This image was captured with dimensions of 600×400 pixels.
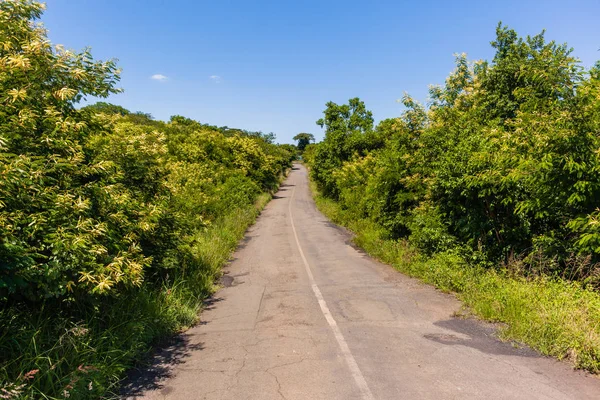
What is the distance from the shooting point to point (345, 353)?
585 centimetres

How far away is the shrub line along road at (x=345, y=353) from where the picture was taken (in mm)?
4750

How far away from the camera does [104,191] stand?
546cm

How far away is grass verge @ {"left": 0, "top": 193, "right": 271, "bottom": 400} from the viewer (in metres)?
4.23

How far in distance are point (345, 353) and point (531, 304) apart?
3552mm

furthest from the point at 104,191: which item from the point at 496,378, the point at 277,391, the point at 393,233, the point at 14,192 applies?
the point at 393,233

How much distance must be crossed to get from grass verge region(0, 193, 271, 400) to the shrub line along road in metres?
0.36

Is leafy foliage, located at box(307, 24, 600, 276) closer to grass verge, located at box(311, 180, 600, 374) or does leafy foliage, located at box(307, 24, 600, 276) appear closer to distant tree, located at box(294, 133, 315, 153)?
grass verge, located at box(311, 180, 600, 374)

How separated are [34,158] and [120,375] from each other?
3091 millimetres

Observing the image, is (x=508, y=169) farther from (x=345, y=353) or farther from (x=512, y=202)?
(x=345, y=353)

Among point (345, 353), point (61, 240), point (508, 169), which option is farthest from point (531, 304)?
point (61, 240)

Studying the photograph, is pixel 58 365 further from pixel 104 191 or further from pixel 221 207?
pixel 221 207

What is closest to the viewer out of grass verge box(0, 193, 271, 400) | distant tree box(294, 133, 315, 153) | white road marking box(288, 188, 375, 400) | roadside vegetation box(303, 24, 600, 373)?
grass verge box(0, 193, 271, 400)

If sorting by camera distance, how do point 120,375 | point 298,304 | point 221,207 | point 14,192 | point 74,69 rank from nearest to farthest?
point 14,192, point 120,375, point 74,69, point 298,304, point 221,207

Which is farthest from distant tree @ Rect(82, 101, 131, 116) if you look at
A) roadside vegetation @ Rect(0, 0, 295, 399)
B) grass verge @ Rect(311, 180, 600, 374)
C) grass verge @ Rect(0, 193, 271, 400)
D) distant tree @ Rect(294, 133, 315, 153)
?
distant tree @ Rect(294, 133, 315, 153)
